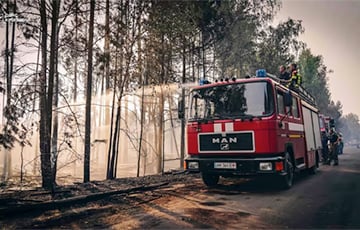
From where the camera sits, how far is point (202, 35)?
1477cm

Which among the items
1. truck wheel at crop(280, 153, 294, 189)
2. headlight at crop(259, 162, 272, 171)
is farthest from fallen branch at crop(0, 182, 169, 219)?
truck wheel at crop(280, 153, 294, 189)

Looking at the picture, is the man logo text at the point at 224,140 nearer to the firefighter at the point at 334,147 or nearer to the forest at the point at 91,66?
the forest at the point at 91,66

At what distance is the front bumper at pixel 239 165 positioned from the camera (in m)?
6.69

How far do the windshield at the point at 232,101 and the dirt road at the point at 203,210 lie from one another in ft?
6.15

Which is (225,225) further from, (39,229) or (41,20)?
(41,20)

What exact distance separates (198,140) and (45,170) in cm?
392

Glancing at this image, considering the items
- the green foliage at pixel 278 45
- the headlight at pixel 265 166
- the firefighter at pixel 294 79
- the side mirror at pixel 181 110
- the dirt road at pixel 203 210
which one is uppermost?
the green foliage at pixel 278 45

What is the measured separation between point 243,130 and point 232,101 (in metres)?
0.80

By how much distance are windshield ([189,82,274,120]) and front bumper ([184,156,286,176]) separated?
102 centimetres

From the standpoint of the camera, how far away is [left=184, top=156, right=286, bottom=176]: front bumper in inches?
263

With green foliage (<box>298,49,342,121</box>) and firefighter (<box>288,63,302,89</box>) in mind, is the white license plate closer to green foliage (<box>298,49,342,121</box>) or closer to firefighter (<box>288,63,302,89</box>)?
firefighter (<box>288,63,302,89</box>)

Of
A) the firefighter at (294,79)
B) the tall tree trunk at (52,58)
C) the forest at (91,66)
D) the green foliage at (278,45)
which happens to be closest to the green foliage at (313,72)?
the green foliage at (278,45)

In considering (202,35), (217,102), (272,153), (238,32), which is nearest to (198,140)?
(217,102)

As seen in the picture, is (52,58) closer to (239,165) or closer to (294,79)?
(239,165)
